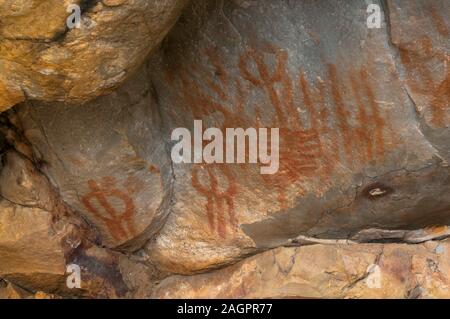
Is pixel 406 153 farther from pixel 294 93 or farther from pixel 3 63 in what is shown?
pixel 3 63

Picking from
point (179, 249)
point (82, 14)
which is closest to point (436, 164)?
point (179, 249)

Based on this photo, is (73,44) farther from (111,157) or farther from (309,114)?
(309,114)

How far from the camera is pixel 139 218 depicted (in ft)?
7.91

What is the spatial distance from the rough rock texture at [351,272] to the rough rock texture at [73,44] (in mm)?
981

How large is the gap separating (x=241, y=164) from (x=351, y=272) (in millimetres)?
561

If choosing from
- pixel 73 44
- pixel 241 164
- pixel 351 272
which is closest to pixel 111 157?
pixel 241 164

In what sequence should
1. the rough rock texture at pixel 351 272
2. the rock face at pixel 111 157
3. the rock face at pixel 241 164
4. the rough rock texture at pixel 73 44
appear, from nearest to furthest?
the rough rock texture at pixel 73 44, the rock face at pixel 241 164, the rock face at pixel 111 157, the rough rock texture at pixel 351 272

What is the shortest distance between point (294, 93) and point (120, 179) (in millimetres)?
696

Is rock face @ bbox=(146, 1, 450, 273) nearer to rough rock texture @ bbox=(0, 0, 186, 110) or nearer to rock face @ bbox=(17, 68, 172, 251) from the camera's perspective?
rock face @ bbox=(17, 68, 172, 251)

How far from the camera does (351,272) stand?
2.32m

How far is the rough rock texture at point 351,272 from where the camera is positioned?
2293mm

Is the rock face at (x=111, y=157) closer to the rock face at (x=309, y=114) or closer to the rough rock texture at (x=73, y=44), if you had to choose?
the rock face at (x=309, y=114)

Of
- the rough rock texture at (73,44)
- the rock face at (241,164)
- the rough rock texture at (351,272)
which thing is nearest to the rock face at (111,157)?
the rock face at (241,164)

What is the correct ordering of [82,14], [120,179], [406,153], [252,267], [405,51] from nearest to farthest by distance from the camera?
[82,14]
[405,51]
[406,153]
[120,179]
[252,267]
